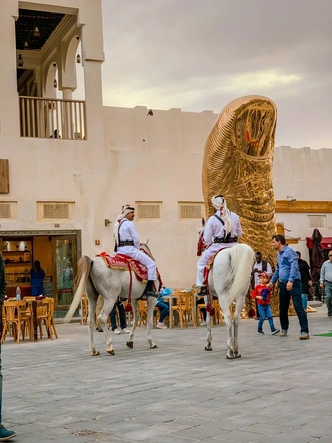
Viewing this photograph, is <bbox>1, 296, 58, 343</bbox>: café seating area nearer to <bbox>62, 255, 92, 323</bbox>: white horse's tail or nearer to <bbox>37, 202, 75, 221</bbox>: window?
<bbox>62, 255, 92, 323</bbox>: white horse's tail

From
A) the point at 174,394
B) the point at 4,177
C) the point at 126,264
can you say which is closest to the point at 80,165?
the point at 4,177

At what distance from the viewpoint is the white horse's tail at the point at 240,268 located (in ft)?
28.4

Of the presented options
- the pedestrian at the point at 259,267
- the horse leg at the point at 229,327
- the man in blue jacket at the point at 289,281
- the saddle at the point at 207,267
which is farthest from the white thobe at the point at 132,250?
the pedestrian at the point at 259,267

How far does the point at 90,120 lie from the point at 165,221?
385cm

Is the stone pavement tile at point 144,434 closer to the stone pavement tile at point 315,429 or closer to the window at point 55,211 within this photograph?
the stone pavement tile at point 315,429

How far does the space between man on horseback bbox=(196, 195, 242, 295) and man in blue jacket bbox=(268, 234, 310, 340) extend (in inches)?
60.7

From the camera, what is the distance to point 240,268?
869 cm

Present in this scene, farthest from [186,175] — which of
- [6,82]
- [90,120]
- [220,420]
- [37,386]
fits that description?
[220,420]

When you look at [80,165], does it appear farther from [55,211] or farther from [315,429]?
[315,429]

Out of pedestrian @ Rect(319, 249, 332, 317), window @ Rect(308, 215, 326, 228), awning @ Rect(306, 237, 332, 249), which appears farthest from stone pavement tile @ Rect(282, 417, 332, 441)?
window @ Rect(308, 215, 326, 228)

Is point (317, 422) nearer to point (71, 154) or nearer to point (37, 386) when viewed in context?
point (37, 386)

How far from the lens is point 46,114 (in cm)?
1877

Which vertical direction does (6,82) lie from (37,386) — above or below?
above

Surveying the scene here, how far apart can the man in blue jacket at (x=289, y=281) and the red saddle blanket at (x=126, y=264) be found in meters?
2.27
